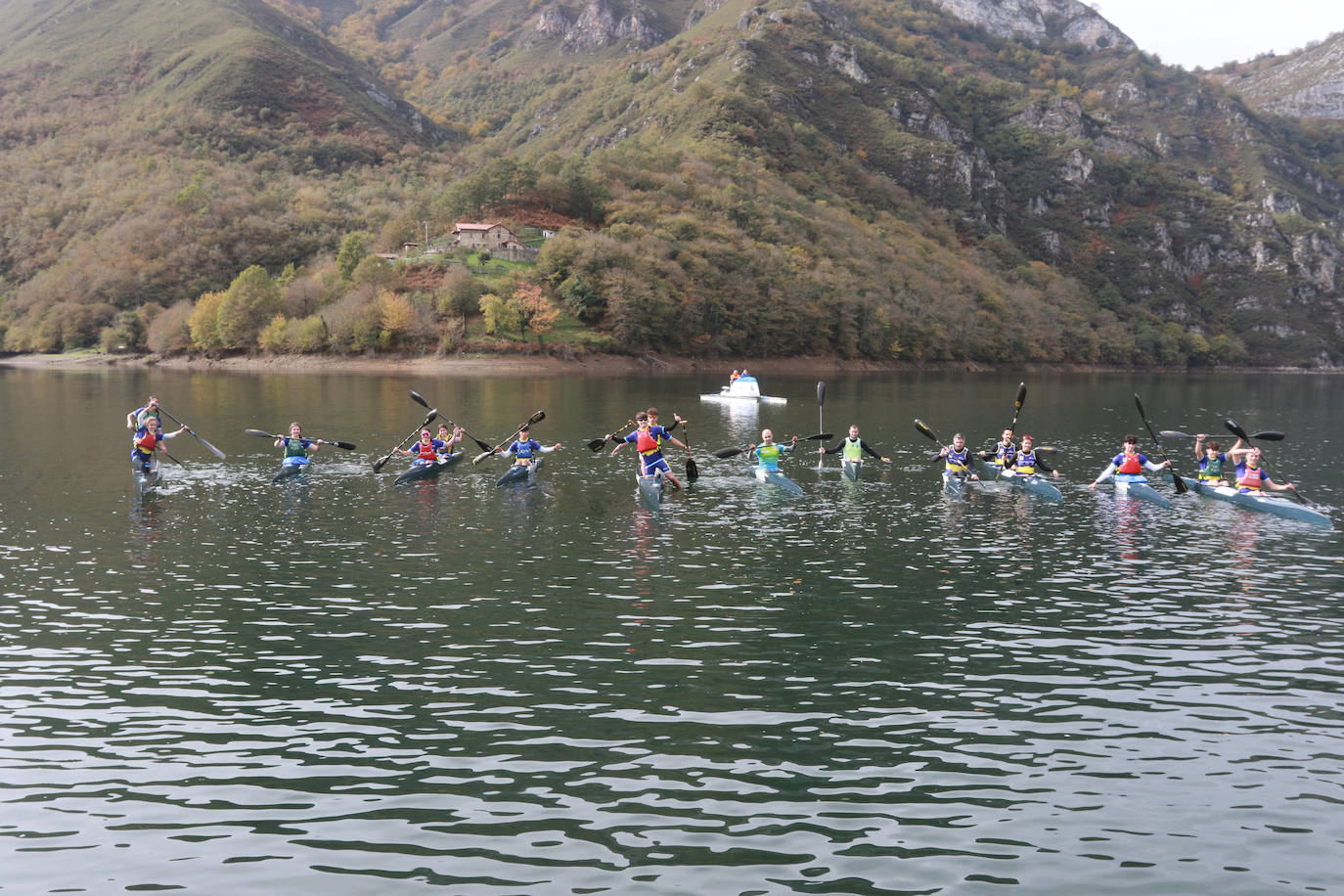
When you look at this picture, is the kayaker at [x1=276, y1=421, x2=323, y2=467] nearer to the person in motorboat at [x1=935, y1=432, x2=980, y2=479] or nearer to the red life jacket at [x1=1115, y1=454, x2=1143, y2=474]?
the person in motorboat at [x1=935, y1=432, x2=980, y2=479]

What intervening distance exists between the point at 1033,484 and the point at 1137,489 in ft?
13.1

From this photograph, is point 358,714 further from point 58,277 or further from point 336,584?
point 58,277

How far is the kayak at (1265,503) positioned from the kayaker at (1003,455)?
23.4 feet

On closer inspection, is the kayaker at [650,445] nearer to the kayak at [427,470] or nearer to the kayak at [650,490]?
the kayak at [650,490]

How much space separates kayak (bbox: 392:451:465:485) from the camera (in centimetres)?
4462

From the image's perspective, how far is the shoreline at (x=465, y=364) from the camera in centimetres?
13738

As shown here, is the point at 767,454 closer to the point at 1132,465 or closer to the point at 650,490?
the point at 650,490

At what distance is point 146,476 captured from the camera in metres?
41.4

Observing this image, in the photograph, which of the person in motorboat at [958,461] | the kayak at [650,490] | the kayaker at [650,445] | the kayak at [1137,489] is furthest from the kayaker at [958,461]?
the kayak at [650,490]

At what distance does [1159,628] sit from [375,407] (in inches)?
2674

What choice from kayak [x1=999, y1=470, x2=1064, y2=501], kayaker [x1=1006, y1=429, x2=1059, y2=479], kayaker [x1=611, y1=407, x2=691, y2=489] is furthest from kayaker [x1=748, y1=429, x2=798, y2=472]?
kayaker [x1=1006, y1=429, x2=1059, y2=479]

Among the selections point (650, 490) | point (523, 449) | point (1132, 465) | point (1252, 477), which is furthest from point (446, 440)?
point (1252, 477)

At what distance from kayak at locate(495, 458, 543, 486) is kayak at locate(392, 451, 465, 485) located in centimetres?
313

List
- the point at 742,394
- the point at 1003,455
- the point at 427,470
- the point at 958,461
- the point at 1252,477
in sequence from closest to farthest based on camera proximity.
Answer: the point at 1252,477 < the point at 958,461 < the point at 427,470 < the point at 1003,455 < the point at 742,394
